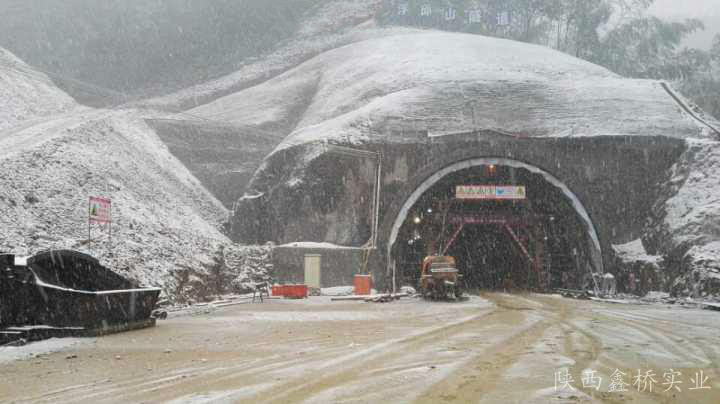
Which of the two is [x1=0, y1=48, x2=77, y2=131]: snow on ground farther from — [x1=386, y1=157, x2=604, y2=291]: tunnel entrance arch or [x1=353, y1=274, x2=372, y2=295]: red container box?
[x1=386, y1=157, x2=604, y2=291]: tunnel entrance arch

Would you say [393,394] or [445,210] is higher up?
[445,210]

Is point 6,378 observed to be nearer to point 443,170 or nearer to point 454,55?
point 443,170

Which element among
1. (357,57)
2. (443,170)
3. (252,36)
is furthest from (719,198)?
(252,36)

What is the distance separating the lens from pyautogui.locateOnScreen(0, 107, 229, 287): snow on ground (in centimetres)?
1889

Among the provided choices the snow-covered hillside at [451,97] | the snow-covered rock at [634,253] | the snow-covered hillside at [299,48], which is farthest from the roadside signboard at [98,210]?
the snow-covered hillside at [299,48]

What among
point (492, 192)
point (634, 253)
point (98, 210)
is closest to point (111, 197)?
point (98, 210)

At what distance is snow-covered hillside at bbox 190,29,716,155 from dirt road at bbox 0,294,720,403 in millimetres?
22021

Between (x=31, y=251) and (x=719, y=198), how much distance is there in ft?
91.0

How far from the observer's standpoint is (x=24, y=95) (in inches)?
1629

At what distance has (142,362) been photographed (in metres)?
9.06

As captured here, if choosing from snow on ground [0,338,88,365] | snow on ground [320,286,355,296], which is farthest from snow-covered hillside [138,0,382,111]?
snow on ground [0,338,88,365]

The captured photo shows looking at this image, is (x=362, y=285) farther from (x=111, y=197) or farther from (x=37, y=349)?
(x=37, y=349)

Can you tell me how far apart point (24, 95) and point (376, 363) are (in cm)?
4220

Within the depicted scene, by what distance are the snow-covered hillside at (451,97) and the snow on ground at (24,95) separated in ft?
39.2
